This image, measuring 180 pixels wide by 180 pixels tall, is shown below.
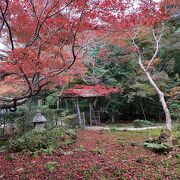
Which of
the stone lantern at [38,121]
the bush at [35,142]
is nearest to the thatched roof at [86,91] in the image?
the stone lantern at [38,121]

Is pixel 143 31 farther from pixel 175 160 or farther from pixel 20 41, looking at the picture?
pixel 175 160

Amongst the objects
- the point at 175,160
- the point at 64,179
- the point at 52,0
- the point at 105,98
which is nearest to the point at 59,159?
the point at 64,179

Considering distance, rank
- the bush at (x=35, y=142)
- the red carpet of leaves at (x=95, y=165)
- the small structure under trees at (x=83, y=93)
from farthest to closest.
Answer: the small structure under trees at (x=83, y=93) < the bush at (x=35, y=142) < the red carpet of leaves at (x=95, y=165)

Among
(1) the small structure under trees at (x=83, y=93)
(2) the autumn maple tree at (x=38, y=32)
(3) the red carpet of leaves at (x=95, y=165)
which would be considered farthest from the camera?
(1) the small structure under trees at (x=83, y=93)

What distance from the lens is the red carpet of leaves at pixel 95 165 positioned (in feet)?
15.2

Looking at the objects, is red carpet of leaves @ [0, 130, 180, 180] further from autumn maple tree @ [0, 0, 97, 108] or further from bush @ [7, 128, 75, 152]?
autumn maple tree @ [0, 0, 97, 108]

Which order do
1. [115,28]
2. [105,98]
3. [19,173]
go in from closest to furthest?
[19,173] → [115,28] → [105,98]

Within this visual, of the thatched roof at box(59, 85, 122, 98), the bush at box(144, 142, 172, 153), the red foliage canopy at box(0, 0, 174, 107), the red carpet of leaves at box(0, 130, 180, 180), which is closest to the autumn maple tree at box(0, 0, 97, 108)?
the red foliage canopy at box(0, 0, 174, 107)

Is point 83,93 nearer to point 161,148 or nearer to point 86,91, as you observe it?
point 86,91

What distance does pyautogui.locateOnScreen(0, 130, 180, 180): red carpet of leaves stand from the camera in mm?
4625

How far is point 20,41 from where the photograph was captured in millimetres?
7578

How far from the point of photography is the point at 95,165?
521 cm

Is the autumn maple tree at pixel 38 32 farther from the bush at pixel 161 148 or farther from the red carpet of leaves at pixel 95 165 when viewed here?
the bush at pixel 161 148

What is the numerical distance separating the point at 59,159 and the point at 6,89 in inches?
Answer: 253
